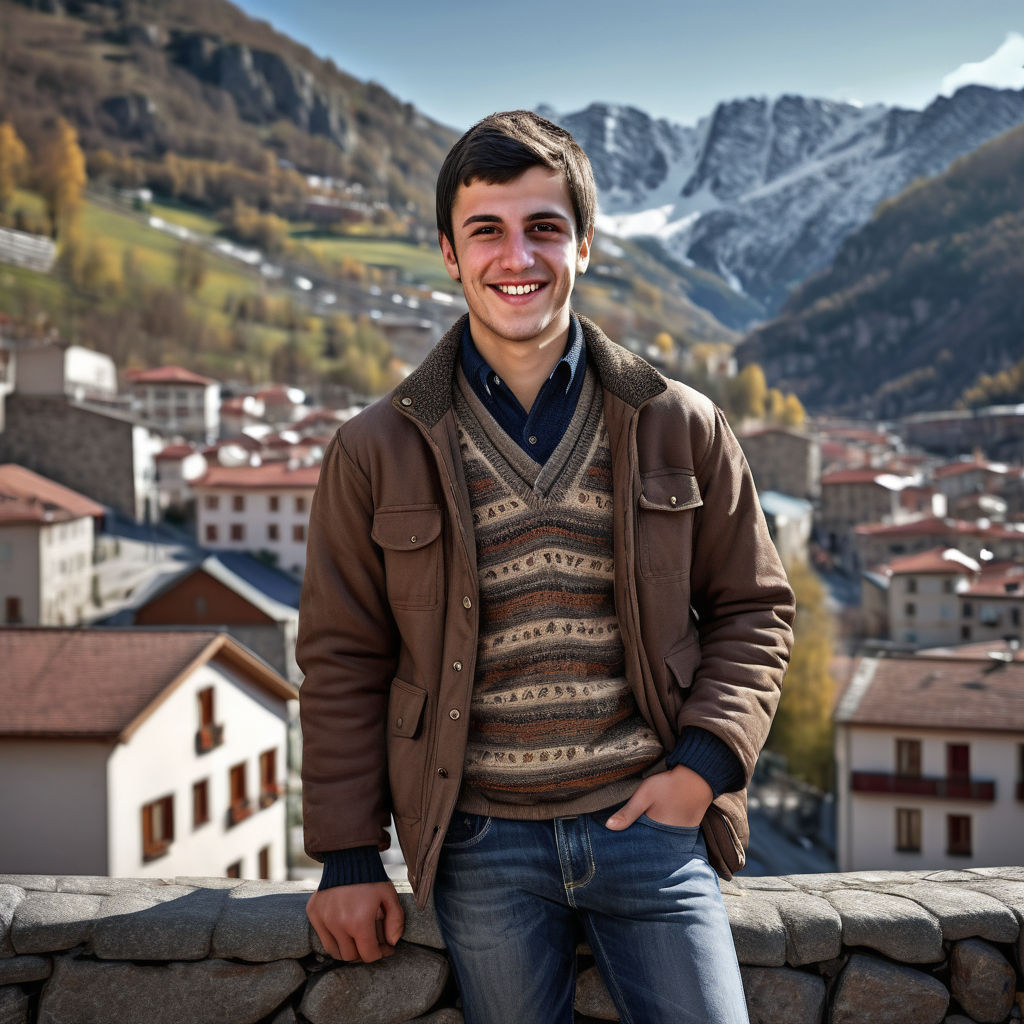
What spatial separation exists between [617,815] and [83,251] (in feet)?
292

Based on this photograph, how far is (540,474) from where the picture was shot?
1797 millimetres

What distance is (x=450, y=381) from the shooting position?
189 centimetres

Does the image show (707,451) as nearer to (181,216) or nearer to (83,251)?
(83,251)

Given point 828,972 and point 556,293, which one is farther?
point 828,972

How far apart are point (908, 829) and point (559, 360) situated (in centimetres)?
1617

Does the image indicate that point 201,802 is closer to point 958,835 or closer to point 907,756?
point 907,756

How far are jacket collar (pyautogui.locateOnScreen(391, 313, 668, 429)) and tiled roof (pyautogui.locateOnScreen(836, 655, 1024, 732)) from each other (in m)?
15.1

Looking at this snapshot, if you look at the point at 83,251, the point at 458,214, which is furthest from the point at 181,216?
the point at 458,214

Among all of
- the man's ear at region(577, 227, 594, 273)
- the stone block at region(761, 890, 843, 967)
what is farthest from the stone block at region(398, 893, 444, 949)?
the man's ear at region(577, 227, 594, 273)

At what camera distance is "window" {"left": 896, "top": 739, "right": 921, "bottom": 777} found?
15.5m

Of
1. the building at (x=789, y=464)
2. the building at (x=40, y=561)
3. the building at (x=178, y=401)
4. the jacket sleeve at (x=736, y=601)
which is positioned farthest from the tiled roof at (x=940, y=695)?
the building at (x=178, y=401)

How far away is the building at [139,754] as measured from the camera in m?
10.6

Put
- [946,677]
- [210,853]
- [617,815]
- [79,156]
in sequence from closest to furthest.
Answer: [617,815], [210,853], [946,677], [79,156]

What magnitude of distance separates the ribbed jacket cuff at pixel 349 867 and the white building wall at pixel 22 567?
30.7 meters
